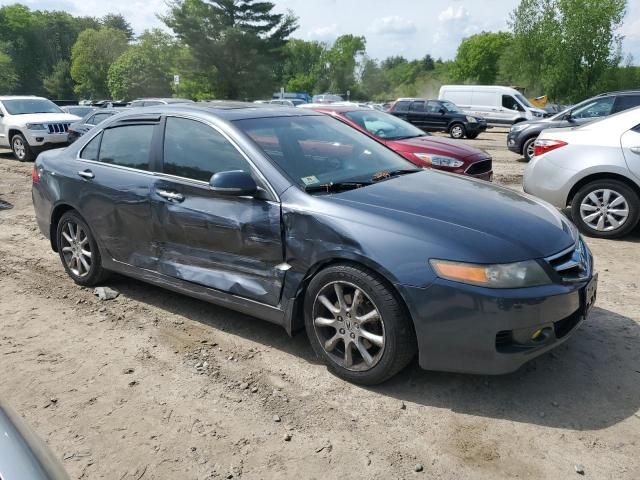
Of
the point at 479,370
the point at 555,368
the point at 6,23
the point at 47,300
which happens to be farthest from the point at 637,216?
the point at 6,23

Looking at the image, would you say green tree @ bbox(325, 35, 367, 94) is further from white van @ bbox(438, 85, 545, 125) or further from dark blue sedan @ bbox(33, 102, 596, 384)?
dark blue sedan @ bbox(33, 102, 596, 384)

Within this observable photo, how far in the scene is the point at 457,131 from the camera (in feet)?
74.1

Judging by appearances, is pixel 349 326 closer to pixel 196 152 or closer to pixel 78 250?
pixel 196 152

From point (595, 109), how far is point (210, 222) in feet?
36.5

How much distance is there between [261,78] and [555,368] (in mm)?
48141

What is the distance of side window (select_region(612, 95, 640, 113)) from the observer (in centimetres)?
1138

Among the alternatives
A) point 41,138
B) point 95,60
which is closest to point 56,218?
point 41,138

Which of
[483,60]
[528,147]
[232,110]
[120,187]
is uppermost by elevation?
[483,60]

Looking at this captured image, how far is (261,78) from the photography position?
4872cm

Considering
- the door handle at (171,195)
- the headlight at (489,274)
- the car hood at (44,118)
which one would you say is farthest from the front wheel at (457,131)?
the headlight at (489,274)

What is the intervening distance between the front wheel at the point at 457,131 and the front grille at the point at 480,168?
15.2 m

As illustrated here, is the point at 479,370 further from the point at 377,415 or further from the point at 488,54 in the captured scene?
the point at 488,54

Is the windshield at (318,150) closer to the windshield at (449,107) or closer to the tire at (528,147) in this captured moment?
the tire at (528,147)

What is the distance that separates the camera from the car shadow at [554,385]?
10.0ft
